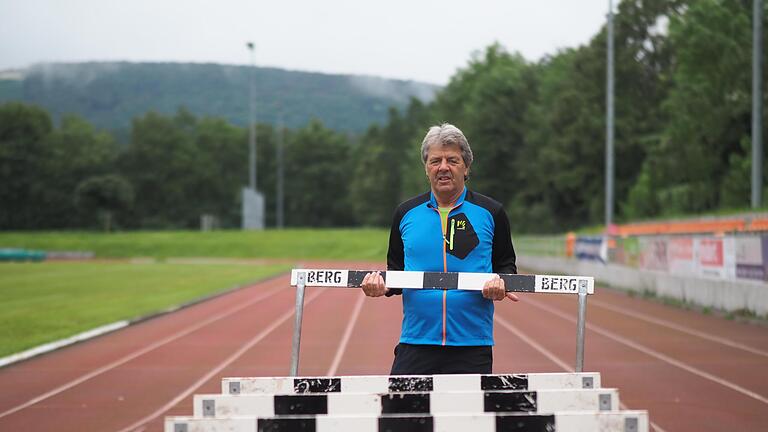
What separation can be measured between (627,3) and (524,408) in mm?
60087

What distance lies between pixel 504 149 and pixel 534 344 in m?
68.8

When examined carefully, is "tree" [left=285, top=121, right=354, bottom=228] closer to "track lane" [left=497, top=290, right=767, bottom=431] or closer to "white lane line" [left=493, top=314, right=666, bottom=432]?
"white lane line" [left=493, top=314, right=666, bottom=432]

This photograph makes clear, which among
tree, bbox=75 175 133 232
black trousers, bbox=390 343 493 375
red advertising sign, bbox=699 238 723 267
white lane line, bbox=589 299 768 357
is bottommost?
white lane line, bbox=589 299 768 357

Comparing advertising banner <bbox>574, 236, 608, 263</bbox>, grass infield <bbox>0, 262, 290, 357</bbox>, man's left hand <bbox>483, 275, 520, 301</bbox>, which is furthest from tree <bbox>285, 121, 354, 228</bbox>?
man's left hand <bbox>483, 275, 520, 301</bbox>

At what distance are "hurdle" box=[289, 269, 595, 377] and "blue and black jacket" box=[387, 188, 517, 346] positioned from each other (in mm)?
118

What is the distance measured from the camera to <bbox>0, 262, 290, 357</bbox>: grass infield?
55.0ft

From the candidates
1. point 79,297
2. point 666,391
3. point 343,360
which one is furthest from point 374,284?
point 79,297

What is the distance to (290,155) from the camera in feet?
430

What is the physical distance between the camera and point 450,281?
3936mm

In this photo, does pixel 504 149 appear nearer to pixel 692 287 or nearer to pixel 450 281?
pixel 692 287

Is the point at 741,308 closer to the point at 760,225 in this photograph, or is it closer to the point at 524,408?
the point at 760,225

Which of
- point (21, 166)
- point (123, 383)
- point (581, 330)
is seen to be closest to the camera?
point (581, 330)

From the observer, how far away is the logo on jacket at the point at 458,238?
4082 millimetres

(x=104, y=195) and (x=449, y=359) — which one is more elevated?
(x=104, y=195)
